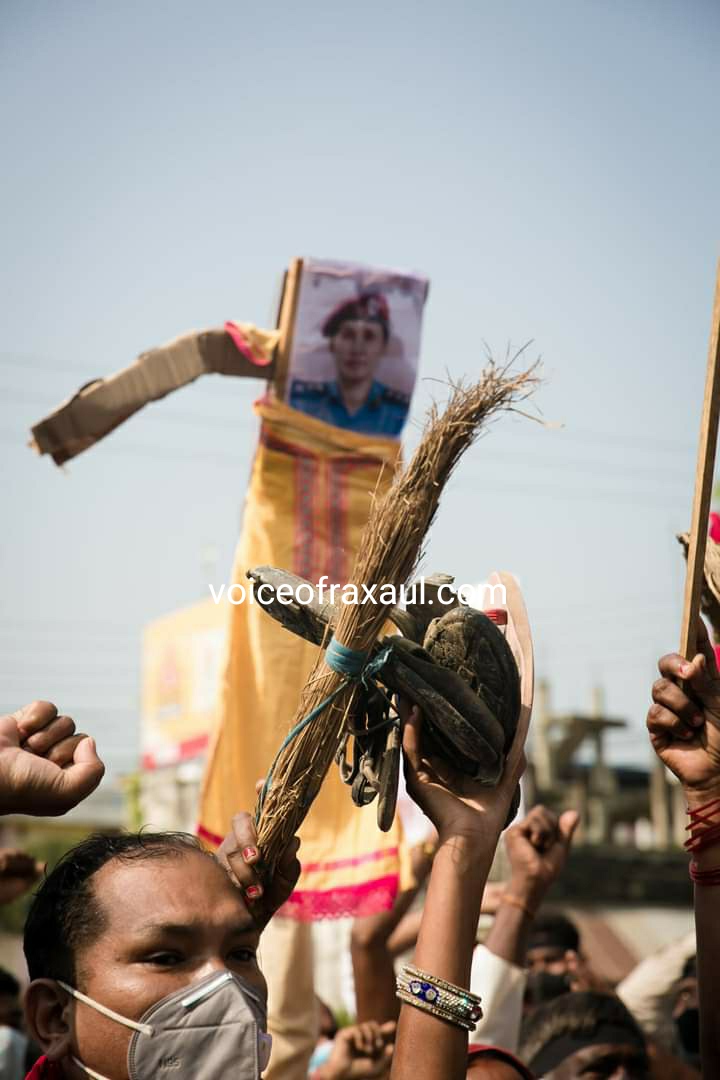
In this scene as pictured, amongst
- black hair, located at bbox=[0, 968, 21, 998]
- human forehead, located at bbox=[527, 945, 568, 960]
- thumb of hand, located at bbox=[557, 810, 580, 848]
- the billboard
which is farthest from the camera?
the billboard

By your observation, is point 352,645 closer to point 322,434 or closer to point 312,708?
point 312,708

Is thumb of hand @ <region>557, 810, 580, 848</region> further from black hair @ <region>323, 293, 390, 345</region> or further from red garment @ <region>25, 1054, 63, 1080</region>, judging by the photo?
black hair @ <region>323, 293, 390, 345</region>

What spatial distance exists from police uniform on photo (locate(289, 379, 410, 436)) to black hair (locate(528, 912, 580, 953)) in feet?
6.96

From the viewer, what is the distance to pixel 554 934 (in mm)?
5422

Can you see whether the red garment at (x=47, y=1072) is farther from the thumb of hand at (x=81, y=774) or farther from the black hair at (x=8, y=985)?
the black hair at (x=8, y=985)

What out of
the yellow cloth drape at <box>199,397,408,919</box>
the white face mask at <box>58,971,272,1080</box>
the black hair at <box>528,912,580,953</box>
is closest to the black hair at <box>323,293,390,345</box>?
the yellow cloth drape at <box>199,397,408,919</box>

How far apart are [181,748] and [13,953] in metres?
7.43

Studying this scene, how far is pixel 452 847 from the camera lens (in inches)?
88.2

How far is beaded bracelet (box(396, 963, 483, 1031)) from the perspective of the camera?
Result: 2074 millimetres

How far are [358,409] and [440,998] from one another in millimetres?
3413

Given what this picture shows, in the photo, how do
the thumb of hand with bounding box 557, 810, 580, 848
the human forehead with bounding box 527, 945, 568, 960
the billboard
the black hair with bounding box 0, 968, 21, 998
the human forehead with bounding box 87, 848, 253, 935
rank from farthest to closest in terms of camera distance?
the billboard
the human forehead with bounding box 527, 945, 568, 960
the black hair with bounding box 0, 968, 21, 998
the thumb of hand with bounding box 557, 810, 580, 848
the human forehead with bounding box 87, 848, 253, 935

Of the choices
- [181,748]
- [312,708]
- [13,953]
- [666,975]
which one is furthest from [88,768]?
[13,953]

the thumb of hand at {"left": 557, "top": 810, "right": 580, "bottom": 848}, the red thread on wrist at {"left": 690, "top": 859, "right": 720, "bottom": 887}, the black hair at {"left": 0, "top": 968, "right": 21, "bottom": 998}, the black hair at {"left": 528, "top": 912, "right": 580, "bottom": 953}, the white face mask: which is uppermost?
the red thread on wrist at {"left": 690, "top": 859, "right": 720, "bottom": 887}

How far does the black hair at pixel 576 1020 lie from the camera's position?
12.2 ft
